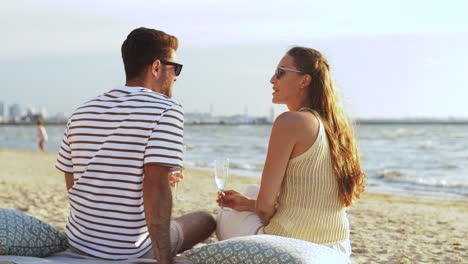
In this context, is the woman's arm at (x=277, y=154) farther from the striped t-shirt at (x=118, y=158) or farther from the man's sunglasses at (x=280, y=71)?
the striped t-shirt at (x=118, y=158)

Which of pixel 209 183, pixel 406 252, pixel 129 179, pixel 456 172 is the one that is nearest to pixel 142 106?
pixel 129 179

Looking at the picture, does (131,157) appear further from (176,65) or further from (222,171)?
(222,171)

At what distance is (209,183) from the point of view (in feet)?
48.4

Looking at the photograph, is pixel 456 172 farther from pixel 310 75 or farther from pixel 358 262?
pixel 310 75

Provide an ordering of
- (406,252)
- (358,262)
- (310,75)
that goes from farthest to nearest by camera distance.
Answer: (406,252)
(358,262)
(310,75)

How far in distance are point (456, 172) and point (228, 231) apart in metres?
17.0

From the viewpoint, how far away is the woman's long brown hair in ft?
11.1

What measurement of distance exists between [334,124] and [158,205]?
1.12 m

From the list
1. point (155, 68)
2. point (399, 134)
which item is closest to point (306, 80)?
point (155, 68)

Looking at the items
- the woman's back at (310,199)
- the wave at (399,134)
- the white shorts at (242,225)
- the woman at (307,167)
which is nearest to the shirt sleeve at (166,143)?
the woman at (307,167)

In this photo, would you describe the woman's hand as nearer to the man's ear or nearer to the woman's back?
the woman's back

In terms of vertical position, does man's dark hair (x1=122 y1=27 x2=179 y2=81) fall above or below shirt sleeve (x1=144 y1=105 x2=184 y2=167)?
above

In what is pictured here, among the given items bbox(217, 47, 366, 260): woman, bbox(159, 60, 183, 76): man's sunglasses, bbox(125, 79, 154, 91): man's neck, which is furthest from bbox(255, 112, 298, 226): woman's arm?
bbox(125, 79, 154, 91): man's neck

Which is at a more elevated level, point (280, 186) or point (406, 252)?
point (280, 186)
